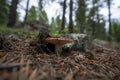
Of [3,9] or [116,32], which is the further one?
[116,32]

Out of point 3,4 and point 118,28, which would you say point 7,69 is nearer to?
point 3,4

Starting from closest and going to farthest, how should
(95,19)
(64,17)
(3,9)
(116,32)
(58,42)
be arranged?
(58,42)
(64,17)
(3,9)
(95,19)
(116,32)

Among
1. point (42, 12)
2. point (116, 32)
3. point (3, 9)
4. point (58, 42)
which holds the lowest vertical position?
point (116, 32)

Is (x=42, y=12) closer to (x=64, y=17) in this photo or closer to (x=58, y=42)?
(x=64, y=17)

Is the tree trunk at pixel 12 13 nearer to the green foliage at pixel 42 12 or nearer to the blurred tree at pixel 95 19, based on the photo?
the green foliage at pixel 42 12

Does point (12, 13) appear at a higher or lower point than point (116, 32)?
higher

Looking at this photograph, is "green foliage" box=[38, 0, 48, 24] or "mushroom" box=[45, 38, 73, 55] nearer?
"mushroom" box=[45, 38, 73, 55]

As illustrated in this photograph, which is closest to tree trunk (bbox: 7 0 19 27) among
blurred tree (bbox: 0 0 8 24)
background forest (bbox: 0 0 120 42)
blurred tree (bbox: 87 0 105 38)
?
background forest (bbox: 0 0 120 42)

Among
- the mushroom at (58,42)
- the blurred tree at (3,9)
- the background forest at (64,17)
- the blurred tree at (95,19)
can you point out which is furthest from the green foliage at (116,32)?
the mushroom at (58,42)

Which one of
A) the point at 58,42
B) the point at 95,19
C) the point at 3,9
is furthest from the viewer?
the point at 95,19

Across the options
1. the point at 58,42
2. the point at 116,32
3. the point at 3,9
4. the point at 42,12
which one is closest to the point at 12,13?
the point at 42,12

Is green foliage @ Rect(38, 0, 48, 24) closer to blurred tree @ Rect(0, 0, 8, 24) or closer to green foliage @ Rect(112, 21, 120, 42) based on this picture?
blurred tree @ Rect(0, 0, 8, 24)
